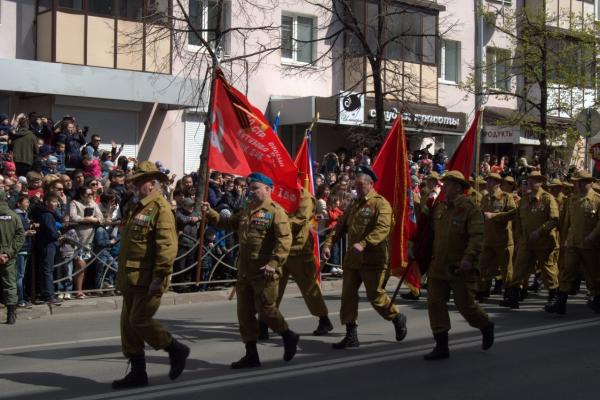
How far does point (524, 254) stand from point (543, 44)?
478 inches

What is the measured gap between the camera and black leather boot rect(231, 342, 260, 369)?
832cm

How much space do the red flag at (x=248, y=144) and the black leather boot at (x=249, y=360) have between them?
7.28ft

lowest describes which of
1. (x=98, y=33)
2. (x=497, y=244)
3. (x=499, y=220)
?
(x=497, y=244)

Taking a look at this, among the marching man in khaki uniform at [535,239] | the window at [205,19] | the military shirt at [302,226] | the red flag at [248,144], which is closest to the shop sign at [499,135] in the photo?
the window at [205,19]

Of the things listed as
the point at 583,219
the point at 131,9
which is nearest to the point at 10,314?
the point at 583,219

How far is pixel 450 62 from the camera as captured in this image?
3091 cm

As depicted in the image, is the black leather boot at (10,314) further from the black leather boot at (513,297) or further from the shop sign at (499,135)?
the shop sign at (499,135)

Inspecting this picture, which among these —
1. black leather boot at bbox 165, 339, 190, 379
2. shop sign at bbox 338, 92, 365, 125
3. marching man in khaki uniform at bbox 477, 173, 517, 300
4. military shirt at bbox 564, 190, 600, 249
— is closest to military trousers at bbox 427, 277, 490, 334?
→ black leather boot at bbox 165, 339, 190, 379

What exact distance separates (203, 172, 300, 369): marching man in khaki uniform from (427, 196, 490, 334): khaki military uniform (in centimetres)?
146

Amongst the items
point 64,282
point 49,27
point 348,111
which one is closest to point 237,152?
point 64,282

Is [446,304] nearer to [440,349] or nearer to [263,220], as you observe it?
[440,349]

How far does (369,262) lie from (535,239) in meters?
3.86

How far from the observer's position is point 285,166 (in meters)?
10.2

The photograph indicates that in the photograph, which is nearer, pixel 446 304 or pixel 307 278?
pixel 446 304
